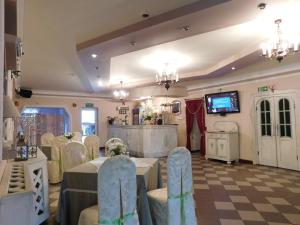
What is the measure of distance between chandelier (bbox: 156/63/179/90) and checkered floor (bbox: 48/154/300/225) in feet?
7.52

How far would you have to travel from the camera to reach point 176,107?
933cm

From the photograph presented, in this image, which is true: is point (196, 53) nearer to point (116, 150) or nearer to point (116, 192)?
point (116, 150)

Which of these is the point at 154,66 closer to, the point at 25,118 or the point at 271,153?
the point at 25,118

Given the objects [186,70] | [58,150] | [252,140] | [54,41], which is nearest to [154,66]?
[186,70]

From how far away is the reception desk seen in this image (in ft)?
25.9

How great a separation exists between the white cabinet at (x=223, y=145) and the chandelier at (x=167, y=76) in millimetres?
2529

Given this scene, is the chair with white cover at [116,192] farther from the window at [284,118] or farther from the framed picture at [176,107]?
the framed picture at [176,107]

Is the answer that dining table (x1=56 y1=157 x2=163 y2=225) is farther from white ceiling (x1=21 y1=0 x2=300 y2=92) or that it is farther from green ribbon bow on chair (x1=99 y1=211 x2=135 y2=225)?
white ceiling (x1=21 y1=0 x2=300 y2=92)

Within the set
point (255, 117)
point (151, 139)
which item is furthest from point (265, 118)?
point (151, 139)

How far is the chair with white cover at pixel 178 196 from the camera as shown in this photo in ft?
7.57

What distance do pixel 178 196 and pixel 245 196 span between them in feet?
6.92

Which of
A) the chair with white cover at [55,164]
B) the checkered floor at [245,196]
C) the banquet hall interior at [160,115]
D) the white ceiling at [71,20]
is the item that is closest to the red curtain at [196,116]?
the banquet hall interior at [160,115]

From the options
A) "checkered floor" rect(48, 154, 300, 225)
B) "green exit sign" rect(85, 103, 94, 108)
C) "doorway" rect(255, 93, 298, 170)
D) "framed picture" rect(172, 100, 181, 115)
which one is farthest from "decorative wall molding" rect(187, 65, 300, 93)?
"green exit sign" rect(85, 103, 94, 108)

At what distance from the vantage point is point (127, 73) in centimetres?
668
